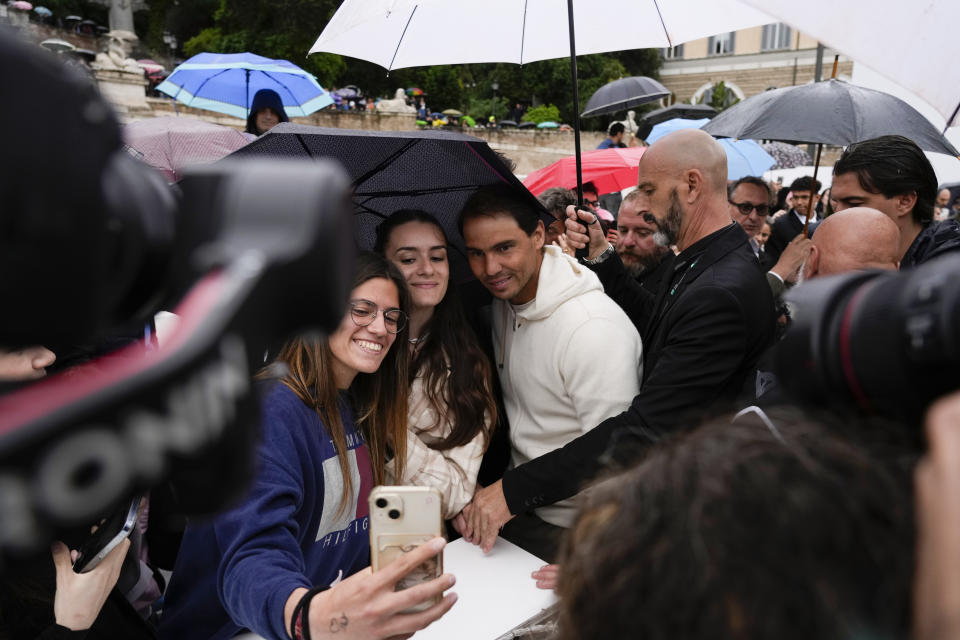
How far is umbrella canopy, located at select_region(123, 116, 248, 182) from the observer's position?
16.8 ft

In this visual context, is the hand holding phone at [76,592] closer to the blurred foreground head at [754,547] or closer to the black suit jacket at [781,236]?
the blurred foreground head at [754,547]

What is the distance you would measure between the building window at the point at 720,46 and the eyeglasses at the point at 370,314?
46.4 metres

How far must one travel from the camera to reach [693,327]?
2430 millimetres

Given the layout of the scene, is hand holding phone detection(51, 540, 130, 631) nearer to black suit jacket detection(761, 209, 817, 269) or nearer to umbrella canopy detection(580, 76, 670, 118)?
black suit jacket detection(761, 209, 817, 269)

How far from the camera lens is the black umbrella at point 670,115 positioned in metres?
10.0

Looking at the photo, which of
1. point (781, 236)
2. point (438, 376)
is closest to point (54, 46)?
point (438, 376)

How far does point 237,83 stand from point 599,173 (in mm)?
3942

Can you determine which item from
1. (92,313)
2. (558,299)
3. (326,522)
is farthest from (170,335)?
(558,299)

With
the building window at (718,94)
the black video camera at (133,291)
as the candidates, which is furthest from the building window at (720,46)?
the black video camera at (133,291)

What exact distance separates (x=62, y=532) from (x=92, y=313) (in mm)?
130

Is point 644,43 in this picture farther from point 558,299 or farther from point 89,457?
point 89,457

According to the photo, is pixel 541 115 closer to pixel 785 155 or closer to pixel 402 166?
pixel 785 155

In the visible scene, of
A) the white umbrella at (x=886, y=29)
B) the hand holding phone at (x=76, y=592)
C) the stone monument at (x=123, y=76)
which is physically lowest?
the hand holding phone at (x=76, y=592)

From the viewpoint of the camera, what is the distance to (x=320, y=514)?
2.09 meters
